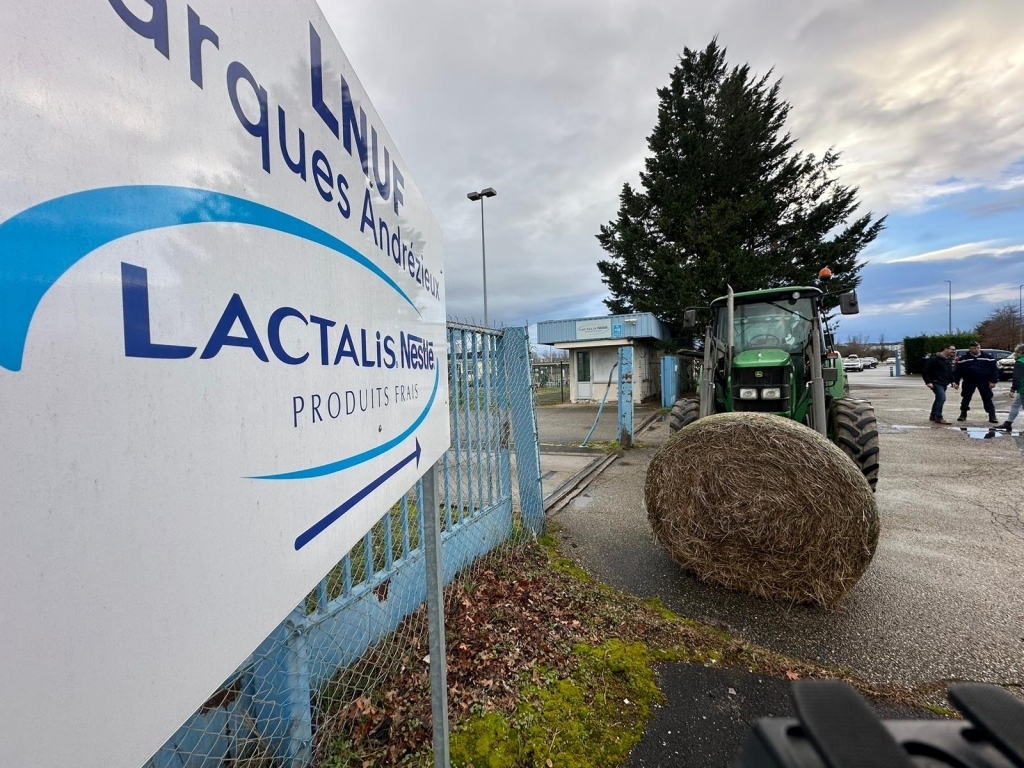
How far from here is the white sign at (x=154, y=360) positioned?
351mm

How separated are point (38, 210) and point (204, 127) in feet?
0.95

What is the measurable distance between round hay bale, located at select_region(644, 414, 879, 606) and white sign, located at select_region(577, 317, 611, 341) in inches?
543

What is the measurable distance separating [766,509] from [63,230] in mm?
3429

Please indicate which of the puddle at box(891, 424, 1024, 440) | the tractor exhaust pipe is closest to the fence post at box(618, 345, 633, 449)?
the tractor exhaust pipe

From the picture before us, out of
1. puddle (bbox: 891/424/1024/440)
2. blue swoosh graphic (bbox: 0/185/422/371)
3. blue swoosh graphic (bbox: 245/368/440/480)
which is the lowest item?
puddle (bbox: 891/424/1024/440)

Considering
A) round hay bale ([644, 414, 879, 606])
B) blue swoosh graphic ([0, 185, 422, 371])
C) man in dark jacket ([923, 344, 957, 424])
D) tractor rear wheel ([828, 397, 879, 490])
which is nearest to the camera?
blue swoosh graphic ([0, 185, 422, 371])

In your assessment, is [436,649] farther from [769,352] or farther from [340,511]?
[769,352]

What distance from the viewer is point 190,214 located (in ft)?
1.76

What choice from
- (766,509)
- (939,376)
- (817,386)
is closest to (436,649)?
(766,509)

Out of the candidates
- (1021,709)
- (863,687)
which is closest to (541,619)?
(863,687)

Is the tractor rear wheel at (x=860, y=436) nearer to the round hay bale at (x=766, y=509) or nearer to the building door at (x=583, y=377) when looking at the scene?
the round hay bale at (x=766, y=509)

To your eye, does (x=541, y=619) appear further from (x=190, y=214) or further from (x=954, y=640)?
(x=190, y=214)

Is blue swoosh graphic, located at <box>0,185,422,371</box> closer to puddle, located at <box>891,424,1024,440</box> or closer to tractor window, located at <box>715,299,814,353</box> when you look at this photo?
tractor window, located at <box>715,299,814,353</box>

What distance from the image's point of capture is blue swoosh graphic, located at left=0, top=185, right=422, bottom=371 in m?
0.33
